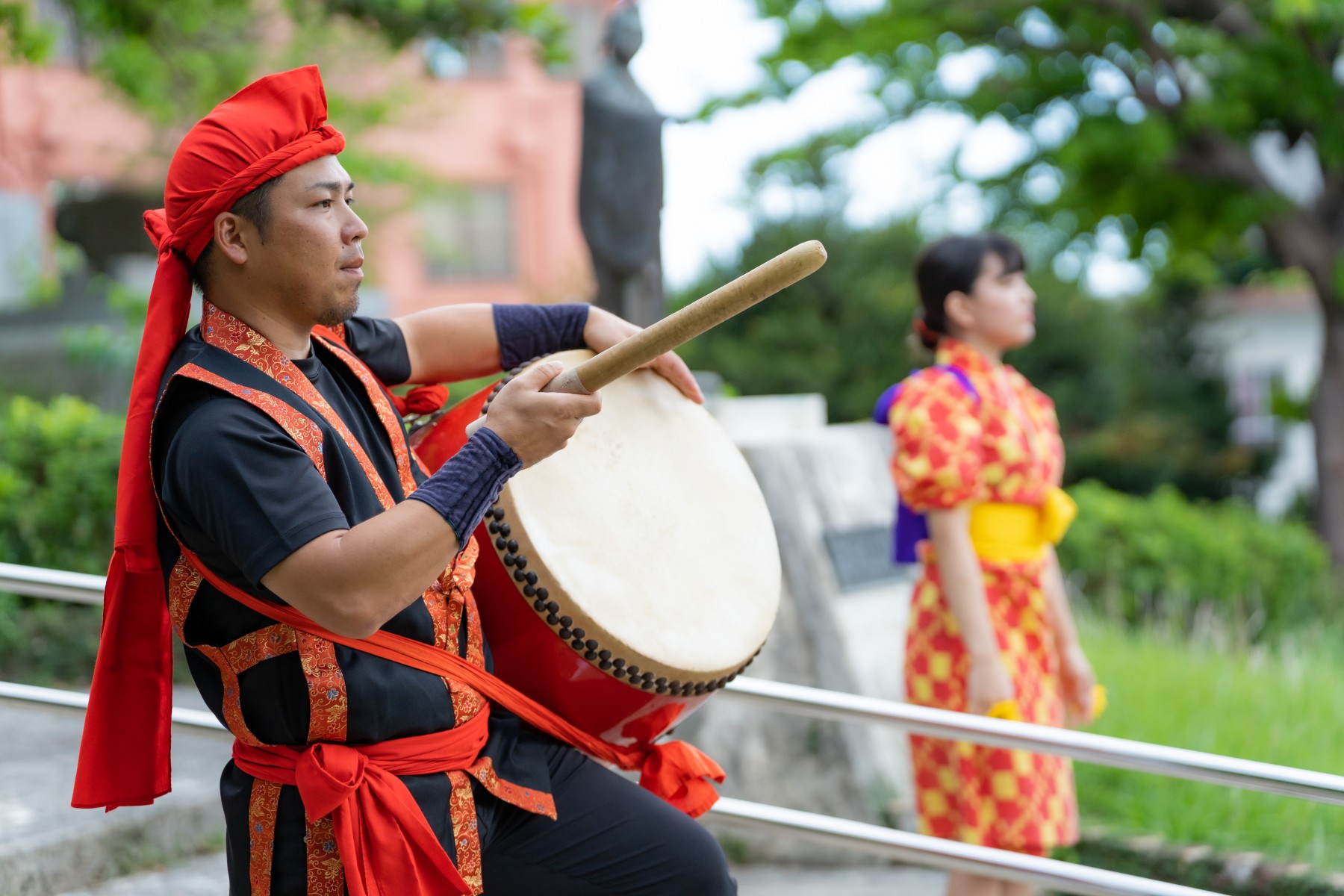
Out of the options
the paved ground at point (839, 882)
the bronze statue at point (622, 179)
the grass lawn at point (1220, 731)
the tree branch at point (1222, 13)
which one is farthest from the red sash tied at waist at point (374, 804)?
the tree branch at point (1222, 13)

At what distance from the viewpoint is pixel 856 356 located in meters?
11.0

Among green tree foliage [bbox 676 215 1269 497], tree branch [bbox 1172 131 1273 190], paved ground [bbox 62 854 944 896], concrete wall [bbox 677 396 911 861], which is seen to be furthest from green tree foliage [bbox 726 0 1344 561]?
paved ground [bbox 62 854 944 896]

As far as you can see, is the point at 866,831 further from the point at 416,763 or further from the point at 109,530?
the point at 109,530

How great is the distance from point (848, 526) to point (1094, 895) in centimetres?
270

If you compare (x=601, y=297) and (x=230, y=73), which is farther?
(x=230, y=73)

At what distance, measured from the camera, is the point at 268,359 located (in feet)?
5.54

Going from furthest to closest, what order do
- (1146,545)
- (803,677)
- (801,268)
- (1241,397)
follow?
(1241,397)
(1146,545)
(803,677)
(801,268)

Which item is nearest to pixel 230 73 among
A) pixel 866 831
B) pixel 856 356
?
pixel 856 356

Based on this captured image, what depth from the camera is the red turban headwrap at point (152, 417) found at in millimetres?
1644

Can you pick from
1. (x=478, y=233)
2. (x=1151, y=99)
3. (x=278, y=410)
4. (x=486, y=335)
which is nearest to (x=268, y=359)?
(x=278, y=410)

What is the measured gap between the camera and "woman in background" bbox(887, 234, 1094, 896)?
2.93 metres

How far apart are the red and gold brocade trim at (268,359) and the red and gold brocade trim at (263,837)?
39cm

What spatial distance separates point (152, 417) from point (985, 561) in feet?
6.58

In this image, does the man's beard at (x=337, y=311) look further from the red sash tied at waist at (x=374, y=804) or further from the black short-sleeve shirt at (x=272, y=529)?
the red sash tied at waist at (x=374, y=804)
